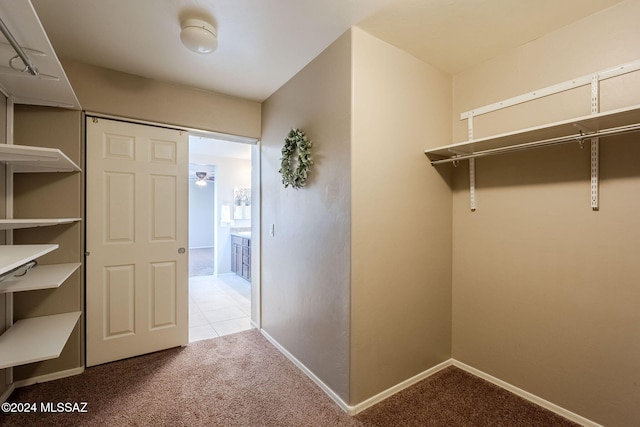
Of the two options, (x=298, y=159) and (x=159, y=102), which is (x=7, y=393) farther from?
(x=298, y=159)

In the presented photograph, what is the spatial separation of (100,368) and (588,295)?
3571mm

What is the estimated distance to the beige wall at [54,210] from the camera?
2080 mm

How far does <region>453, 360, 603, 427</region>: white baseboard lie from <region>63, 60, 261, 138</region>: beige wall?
2.94 meters

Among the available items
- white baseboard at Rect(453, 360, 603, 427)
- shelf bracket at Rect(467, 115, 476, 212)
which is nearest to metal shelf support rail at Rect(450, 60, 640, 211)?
shelf bracket at Rect(467, 115, 476, 212)

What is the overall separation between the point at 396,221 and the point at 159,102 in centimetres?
232

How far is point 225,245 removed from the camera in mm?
6039

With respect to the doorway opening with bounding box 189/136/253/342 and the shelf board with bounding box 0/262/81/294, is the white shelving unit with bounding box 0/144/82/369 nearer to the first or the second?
the shelf board with bounding box 0/262/81/294

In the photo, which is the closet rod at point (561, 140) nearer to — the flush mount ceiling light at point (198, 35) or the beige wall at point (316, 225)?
the beige wall at point (316, 225)

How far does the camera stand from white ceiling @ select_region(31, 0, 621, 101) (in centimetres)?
167

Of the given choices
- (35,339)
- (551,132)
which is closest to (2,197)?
(35,339)

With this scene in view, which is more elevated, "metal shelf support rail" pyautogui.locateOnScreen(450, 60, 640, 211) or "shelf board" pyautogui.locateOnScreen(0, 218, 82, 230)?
"metal shelf support rail" pyautogui.locateOnScreen(450, 60, 640, 211)

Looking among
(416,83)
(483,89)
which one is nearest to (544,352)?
(483,89)

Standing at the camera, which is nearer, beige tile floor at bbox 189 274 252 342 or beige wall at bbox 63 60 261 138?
beige wall at bbox 63 60 261 138

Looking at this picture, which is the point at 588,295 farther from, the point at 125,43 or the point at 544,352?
the point at 125,43
